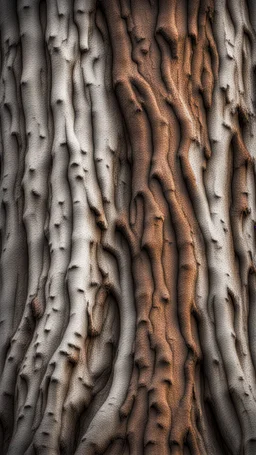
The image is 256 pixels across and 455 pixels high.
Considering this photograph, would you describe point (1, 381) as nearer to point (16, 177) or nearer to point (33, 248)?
point (33, 248)

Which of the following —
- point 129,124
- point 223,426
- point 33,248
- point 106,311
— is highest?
point 129,124

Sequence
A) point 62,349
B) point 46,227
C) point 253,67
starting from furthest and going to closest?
point 253,67 → point 46,227 → point 62,349

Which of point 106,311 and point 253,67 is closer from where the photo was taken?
point 106,311

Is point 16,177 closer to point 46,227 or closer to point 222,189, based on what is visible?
point 46,227

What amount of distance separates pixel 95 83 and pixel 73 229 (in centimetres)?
56

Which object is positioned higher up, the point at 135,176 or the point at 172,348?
the point at 135,176

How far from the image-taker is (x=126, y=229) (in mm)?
2725

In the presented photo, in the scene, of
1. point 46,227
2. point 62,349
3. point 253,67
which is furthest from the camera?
point 253,67

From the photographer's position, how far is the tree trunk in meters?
2.57

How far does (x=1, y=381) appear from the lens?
2711 mm

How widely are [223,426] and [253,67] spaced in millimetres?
1430

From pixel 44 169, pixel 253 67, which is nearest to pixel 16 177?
pixel 44 169

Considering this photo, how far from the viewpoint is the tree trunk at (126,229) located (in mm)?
2570

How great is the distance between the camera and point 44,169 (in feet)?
9.20
